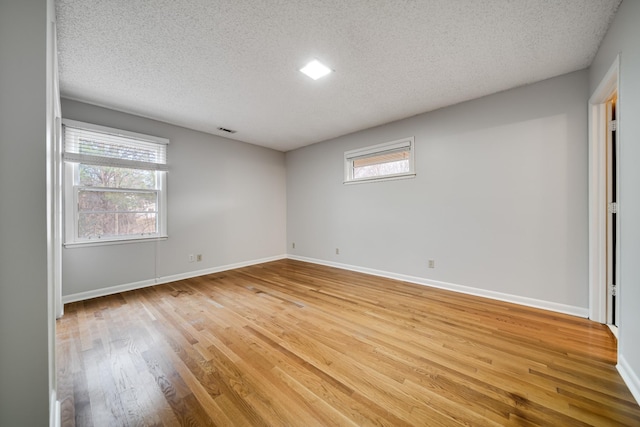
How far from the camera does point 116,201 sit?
338cm

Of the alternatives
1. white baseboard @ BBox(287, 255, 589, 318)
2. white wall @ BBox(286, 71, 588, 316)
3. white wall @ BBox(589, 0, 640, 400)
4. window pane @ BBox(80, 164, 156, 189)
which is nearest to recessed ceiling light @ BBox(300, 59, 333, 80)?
white wall @ BBox(286, 71, 588, 316)

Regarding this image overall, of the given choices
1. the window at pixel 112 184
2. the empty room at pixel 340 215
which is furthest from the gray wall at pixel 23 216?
the window at pixel 112 184

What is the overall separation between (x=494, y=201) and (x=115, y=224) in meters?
5.12

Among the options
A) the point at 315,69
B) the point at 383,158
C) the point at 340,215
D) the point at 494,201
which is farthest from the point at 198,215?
the point at 494,201

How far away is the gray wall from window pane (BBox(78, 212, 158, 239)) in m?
3.05

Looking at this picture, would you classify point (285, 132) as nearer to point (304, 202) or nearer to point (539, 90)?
point (304, 202)

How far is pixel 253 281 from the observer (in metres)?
3.84

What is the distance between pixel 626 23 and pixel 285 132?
3.89 meters

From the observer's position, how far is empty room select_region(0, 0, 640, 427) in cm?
129

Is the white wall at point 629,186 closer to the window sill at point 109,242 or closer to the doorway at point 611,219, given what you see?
the doorway at point 611,219

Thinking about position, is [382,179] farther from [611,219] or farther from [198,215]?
[198,215]

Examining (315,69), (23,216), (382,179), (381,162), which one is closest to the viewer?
(23,216)

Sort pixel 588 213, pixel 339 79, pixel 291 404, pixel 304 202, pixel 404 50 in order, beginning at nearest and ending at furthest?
pixel 291 404, pixel 404 50, pixel 588 213, pixel 339 79, pixel 304 202

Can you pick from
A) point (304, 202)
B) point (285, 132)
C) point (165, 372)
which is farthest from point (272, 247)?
point (165, 372)
